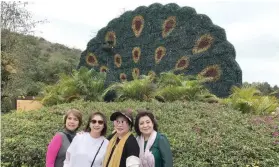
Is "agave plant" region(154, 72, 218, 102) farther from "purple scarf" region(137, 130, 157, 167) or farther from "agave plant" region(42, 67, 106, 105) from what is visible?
"purple scarf" region(137, 130, 157, 167)

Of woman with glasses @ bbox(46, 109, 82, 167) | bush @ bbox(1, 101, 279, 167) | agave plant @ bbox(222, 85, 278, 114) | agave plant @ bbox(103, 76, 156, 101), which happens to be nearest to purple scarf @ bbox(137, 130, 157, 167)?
woman with glasses @ bbox(46, 109, 82, 167)

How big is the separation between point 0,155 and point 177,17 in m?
8.51

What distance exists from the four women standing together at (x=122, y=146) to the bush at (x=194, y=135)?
2491mm

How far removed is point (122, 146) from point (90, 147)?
44 centimetres

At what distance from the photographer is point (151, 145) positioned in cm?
368

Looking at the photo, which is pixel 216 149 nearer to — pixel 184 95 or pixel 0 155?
pixel 0 155

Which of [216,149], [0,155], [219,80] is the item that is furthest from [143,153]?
[219,80]

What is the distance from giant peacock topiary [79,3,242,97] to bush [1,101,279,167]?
2696mm

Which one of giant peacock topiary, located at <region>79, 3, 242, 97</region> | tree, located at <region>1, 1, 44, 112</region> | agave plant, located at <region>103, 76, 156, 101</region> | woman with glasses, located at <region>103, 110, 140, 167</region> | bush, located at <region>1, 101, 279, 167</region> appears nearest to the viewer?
woman with glasses, located at <region>103, 110, 140, 167</region>

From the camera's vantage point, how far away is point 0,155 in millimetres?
6742

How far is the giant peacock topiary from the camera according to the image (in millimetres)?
12461

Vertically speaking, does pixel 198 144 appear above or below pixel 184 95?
below

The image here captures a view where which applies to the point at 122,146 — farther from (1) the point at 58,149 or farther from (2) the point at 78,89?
(2) the point at 78,89

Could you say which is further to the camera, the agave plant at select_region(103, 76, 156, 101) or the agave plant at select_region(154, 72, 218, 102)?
the agave plant at select_region(103, 76, 156, 101)
